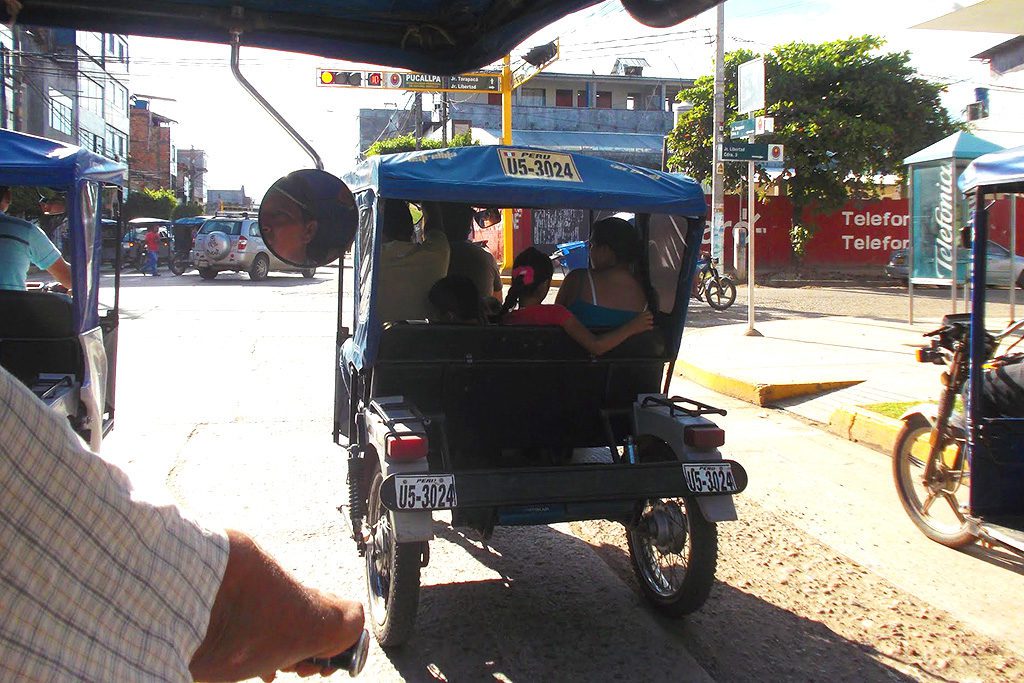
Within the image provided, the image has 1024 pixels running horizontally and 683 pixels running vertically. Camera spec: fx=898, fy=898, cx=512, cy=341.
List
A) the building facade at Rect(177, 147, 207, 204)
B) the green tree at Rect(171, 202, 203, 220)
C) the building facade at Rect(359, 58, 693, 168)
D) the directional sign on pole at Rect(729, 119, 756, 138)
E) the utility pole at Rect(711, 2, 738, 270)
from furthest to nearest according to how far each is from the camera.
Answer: the building facade at Rect(177, 147, 207, 204) < the green tree at Rect(171, 202, 203, 220) < the building facade at Rect(359, 58, 693, 168) < the utility pole at Rect(711, 2, 738, 270) < the directional sign on pole at Rect(729, 119, 756, 138)

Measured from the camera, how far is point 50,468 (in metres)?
1.07

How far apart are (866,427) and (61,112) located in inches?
1602

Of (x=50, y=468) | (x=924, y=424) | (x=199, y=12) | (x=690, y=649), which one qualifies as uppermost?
(x=199, y=12)

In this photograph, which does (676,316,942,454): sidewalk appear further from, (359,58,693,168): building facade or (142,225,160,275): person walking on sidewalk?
(359,58,693,168): building facade

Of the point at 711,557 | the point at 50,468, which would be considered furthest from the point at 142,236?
the point at 50,468

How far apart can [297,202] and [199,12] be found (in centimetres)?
76

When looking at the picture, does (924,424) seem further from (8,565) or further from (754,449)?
(8,565)

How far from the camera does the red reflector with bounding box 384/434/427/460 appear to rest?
12.4 feet

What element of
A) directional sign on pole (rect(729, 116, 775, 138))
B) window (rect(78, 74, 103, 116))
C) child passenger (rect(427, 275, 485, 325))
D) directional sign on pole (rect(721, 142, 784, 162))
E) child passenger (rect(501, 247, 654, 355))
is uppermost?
window (rect(78, 74, 103, 116))

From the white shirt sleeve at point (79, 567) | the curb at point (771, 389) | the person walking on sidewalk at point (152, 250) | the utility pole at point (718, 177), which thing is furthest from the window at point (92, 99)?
the white shirt sleeve at point (79, 567)

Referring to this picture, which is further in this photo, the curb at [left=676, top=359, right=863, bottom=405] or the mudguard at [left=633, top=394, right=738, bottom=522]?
the curb at [left=676, top=359, right=863, bottom=405]

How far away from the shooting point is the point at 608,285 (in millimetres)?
4930

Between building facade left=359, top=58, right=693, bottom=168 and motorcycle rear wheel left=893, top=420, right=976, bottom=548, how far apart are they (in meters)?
29.0

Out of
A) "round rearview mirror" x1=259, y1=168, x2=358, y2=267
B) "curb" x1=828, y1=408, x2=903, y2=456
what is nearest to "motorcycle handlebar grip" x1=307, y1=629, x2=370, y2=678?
"round rearview mirror" x1=259, y1=168, x2=358, y2=267
